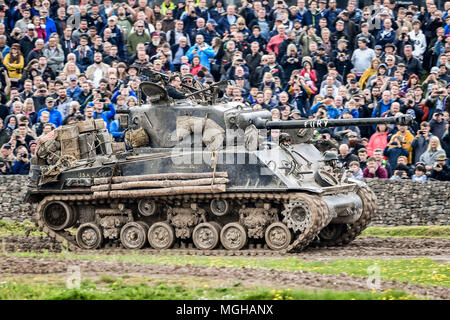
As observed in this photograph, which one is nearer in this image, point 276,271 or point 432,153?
point 276,271

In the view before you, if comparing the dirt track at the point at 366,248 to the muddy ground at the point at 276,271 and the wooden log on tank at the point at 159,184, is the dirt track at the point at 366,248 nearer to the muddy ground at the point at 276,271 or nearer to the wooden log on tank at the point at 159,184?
the muddy ground at the point at 276,271

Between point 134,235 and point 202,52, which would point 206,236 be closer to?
point 134,235

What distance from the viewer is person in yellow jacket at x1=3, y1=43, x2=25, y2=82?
33656mm

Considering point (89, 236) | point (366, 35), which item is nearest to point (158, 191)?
point (89, 236)

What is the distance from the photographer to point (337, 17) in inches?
1329

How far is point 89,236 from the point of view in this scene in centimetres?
2528

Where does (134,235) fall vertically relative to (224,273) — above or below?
above

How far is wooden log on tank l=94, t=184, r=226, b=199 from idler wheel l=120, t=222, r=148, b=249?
93 cm

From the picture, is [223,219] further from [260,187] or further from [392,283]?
[392,283]

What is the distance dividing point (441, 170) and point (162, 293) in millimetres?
13939

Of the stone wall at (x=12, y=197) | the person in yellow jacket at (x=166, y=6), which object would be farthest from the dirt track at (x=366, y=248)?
the person in yellow jacket at (x=166, y=6)

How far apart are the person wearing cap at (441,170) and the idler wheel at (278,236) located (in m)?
7.19

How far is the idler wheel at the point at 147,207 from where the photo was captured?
24.7 m

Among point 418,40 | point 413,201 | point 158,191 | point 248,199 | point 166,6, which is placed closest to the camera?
point 248,199
